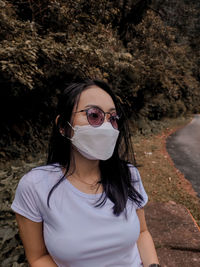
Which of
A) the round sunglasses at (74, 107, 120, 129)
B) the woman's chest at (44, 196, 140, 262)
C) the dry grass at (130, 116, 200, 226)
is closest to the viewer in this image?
the woman's chest at (44, 196, 140, 262)

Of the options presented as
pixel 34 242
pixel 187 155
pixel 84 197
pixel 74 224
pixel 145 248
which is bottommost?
pixel 187 155

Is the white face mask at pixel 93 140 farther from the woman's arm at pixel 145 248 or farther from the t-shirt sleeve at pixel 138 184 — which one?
the woman's arm at pixel 145 248

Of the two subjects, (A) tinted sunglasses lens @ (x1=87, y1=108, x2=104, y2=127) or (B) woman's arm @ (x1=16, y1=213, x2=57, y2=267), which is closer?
(B) woman's arm @ (x1=16, y1=213, x2=57, y2=267)

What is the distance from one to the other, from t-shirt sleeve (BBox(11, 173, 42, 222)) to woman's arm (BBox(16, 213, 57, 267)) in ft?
0.12

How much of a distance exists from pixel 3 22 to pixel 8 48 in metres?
0.71

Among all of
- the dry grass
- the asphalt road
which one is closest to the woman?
the dry grass

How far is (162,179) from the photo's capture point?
18.3 ft

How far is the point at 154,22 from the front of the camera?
10508 millimetres

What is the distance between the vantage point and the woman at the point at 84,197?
47.7 inches

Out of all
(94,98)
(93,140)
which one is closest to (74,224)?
(93,140)

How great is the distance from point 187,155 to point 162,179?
8.44 ft

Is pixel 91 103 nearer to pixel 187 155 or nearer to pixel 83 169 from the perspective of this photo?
pixel 83 169

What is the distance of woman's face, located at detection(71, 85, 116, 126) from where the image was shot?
1424 mm

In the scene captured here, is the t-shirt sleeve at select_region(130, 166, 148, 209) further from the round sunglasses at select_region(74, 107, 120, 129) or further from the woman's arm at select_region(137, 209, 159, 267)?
the round sunglasses at select_region(74, 107, 120, 129)
